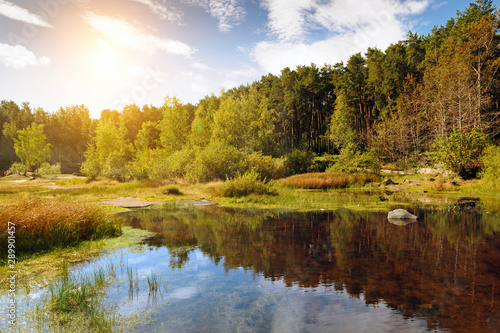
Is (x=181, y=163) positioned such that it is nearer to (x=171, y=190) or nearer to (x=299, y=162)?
→ (x=171, y=190)

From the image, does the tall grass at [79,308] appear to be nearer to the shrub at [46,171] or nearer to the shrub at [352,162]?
the shrub at [352,162]

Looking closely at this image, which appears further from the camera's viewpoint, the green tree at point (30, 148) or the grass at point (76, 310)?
the green tree at point (30, 148)

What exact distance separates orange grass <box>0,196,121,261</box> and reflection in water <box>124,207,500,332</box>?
8.24 feet

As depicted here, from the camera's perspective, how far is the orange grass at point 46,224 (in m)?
8.55

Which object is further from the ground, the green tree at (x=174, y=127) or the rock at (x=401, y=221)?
the green tree at (x=174, y=127)

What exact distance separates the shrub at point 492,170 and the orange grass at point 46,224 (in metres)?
27.9

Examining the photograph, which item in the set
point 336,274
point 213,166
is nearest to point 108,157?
point 213,166

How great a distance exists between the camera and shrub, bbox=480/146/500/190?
23547 mm

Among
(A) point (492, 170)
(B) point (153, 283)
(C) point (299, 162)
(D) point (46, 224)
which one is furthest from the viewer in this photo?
(C) point (299, 162)

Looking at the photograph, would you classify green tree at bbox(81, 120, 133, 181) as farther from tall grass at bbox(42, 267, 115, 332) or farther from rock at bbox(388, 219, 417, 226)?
tall grass at bbox(42, 267, 115, 332)

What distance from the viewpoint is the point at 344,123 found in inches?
1762

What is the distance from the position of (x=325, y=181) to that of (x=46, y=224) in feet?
78.4

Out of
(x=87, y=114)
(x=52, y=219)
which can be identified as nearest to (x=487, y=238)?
(x=52, y=219)

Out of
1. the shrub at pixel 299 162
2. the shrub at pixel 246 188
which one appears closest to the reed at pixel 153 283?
the shrub at pixel 246 188
